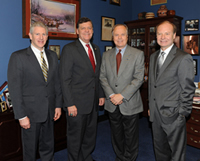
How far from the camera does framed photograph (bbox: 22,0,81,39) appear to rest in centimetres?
343

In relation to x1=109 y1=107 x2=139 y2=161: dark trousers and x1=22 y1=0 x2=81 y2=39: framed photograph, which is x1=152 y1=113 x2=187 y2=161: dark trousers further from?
x1=22 y1=0 x2=81 y2=39: framed photograph

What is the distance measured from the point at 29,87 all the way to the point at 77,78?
599 millimetres

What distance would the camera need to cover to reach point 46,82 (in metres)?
2.33

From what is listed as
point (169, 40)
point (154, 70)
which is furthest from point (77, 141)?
point (169, 40)

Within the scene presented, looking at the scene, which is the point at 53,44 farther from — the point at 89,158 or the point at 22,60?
the point at 89,158

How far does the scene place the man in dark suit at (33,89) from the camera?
7.08 ft

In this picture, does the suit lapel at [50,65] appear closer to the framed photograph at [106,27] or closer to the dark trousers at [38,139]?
the dark trousers at [38,139]

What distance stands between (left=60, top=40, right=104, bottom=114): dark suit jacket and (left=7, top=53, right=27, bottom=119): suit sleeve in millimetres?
529

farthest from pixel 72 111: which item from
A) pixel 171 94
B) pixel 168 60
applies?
pixel 168 60

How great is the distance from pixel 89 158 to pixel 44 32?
181 centimetres

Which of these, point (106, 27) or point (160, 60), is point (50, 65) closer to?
point (160, 60)

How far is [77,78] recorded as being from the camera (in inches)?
101

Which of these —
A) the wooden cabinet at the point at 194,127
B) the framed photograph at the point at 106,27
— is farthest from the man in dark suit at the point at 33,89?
the framed photograph at the point at 106,27

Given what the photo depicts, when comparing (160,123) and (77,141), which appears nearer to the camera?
(160,123)
